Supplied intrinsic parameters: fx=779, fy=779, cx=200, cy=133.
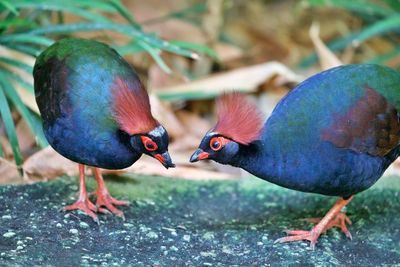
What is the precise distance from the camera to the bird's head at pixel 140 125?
4.17m

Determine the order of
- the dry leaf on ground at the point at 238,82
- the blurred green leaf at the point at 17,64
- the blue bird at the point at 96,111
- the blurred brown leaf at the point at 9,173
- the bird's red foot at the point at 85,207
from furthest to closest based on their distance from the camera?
the dry leaf on ground at the point at 238,82 → the blurred green leaf at the point at 17,64 → the blurred brown leaf at the point at 9,173 → the bird's red foot at the point at 85,207 → the blue bird at the point at 96,111

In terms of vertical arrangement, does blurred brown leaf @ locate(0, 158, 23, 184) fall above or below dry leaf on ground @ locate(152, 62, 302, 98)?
below

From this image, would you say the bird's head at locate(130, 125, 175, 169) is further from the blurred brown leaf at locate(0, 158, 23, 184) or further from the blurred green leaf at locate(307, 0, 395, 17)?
the blurred green leaf at locate(307, 0, 395, 17)

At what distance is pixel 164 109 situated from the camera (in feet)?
21.8

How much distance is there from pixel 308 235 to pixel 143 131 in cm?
117

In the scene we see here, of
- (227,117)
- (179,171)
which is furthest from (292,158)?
(179,171)

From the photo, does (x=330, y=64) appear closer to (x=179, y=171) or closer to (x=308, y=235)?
(x=179, y=171)

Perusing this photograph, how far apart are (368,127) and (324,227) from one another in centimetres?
66

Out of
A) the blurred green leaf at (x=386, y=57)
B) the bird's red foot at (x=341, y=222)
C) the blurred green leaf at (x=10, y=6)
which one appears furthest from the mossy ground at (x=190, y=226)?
the blurred green leaf at (x=386, y=57)

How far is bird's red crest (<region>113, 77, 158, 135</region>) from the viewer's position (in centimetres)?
420

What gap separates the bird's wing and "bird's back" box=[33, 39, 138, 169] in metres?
1.15

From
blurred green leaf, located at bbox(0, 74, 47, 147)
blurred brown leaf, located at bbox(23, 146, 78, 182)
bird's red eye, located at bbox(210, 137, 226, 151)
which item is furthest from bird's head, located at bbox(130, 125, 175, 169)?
blurred green leaf, located at bbox(0, 74, 47, 147)

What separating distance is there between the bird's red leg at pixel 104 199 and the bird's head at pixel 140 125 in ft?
2.12

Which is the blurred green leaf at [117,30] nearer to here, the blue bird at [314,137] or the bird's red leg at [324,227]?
the blue bird at [314,137]
